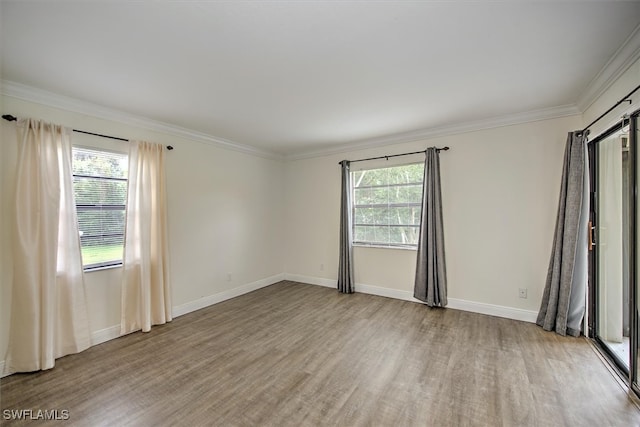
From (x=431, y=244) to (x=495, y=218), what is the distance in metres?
0.86

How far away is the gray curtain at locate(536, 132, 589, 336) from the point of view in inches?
111

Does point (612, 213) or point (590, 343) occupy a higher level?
point (612, 213)

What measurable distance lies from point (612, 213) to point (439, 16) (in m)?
2.55

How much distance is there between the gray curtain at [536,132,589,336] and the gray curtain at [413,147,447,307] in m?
1.18

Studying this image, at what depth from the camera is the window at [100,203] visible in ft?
9.23

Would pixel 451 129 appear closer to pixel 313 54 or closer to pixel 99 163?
pixel 313 54

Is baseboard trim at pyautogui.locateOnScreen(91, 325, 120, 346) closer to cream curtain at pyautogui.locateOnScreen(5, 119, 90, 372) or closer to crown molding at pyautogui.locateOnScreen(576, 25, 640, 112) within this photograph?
cream curtain at pyautogui.locateOnScreen(5, 119, 90, 372)

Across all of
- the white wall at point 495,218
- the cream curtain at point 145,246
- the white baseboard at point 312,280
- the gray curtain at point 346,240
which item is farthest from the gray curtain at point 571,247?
the cream curtain at point 145,246

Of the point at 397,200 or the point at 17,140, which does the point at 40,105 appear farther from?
the point at 397,200

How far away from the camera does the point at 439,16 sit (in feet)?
5.17

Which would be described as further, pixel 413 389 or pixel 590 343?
pixel 590 343

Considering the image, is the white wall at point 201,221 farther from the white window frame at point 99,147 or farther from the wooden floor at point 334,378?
the wooden floor at point 334,378

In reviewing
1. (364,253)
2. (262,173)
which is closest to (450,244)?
(364,253)

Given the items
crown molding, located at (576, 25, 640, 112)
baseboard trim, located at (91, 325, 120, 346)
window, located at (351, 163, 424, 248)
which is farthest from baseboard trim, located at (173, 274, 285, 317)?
crown molding, located at (576, 25, 640, 112)
